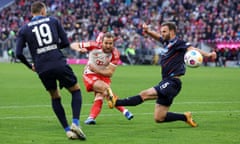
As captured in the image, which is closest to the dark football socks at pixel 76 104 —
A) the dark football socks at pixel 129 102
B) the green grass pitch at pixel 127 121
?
the green grass pitch at pixel 127 121

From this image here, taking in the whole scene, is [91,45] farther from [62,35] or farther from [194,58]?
[62,35]

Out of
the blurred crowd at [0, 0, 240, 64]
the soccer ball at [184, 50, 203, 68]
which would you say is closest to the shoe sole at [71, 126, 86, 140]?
the soccer ball at [184, 50, 203, 68]

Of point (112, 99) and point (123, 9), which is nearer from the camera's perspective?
point (112, 99)

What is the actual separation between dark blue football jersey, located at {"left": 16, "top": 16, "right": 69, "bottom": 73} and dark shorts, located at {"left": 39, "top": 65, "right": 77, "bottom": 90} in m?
0.08

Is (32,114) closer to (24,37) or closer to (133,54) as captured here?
(24,37)

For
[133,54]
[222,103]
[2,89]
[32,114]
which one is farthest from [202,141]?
[133,54]

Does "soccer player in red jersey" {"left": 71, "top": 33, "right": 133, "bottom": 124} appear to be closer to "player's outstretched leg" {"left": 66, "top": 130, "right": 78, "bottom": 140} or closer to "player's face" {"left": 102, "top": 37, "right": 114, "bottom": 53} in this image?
"player's face" {"left": 102, "top": 37, "right": 114, "bottom": 53}

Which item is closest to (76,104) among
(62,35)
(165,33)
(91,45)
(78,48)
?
(62,35)

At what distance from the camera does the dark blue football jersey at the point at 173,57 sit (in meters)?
12.5

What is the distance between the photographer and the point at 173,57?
12508 mm

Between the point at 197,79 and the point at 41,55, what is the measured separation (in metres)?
18.9

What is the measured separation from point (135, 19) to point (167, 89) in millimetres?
38901

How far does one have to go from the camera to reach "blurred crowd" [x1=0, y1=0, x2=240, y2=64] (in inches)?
1769

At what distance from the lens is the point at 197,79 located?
2916cm
